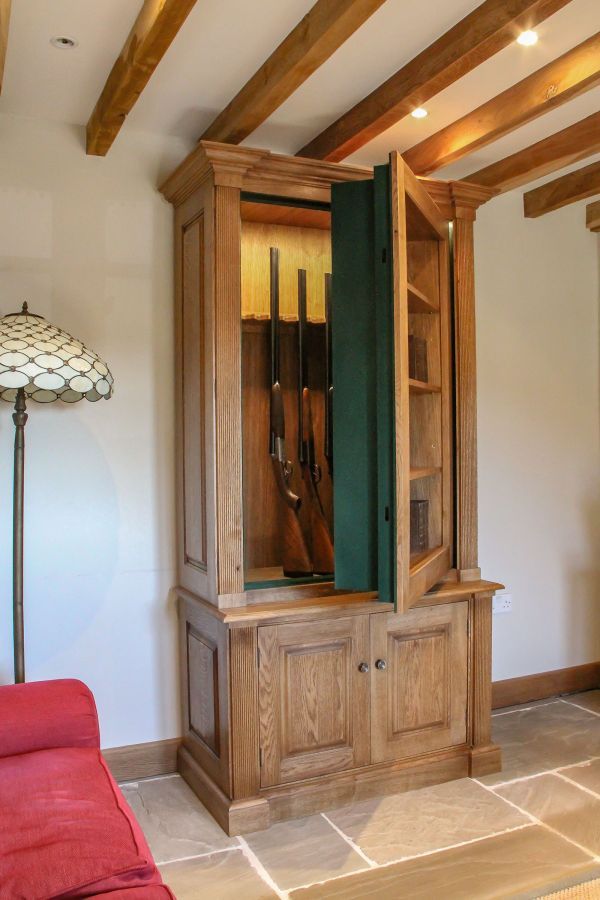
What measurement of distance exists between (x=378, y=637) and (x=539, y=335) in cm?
171

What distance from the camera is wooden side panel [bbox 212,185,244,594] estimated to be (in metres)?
2.42

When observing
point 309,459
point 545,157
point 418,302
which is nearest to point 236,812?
point 309,459

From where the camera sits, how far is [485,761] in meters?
2.76

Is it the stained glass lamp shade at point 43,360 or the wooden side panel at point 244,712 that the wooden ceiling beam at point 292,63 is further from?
the wooden side panel at point 244,712

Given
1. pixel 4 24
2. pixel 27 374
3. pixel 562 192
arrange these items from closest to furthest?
1. pixel 4 24
2. pixel 27 374
3. pixel 562 192

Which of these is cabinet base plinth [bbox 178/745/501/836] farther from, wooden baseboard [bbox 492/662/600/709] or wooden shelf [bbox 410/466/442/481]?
wooden shelf [bbox 410/466/442/481]

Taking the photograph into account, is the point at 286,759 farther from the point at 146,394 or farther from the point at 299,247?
the point at 299,247

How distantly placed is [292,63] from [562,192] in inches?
64.1

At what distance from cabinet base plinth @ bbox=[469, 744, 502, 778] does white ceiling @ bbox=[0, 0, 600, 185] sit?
2.23 m

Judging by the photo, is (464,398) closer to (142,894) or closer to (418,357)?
(418,357)

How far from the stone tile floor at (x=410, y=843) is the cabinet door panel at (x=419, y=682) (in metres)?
0.17

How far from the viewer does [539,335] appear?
11.5ft

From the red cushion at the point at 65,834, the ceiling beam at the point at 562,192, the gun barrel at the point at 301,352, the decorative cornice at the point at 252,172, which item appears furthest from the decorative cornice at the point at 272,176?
the red cushion at the point at 65,834

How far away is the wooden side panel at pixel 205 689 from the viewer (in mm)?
2420
